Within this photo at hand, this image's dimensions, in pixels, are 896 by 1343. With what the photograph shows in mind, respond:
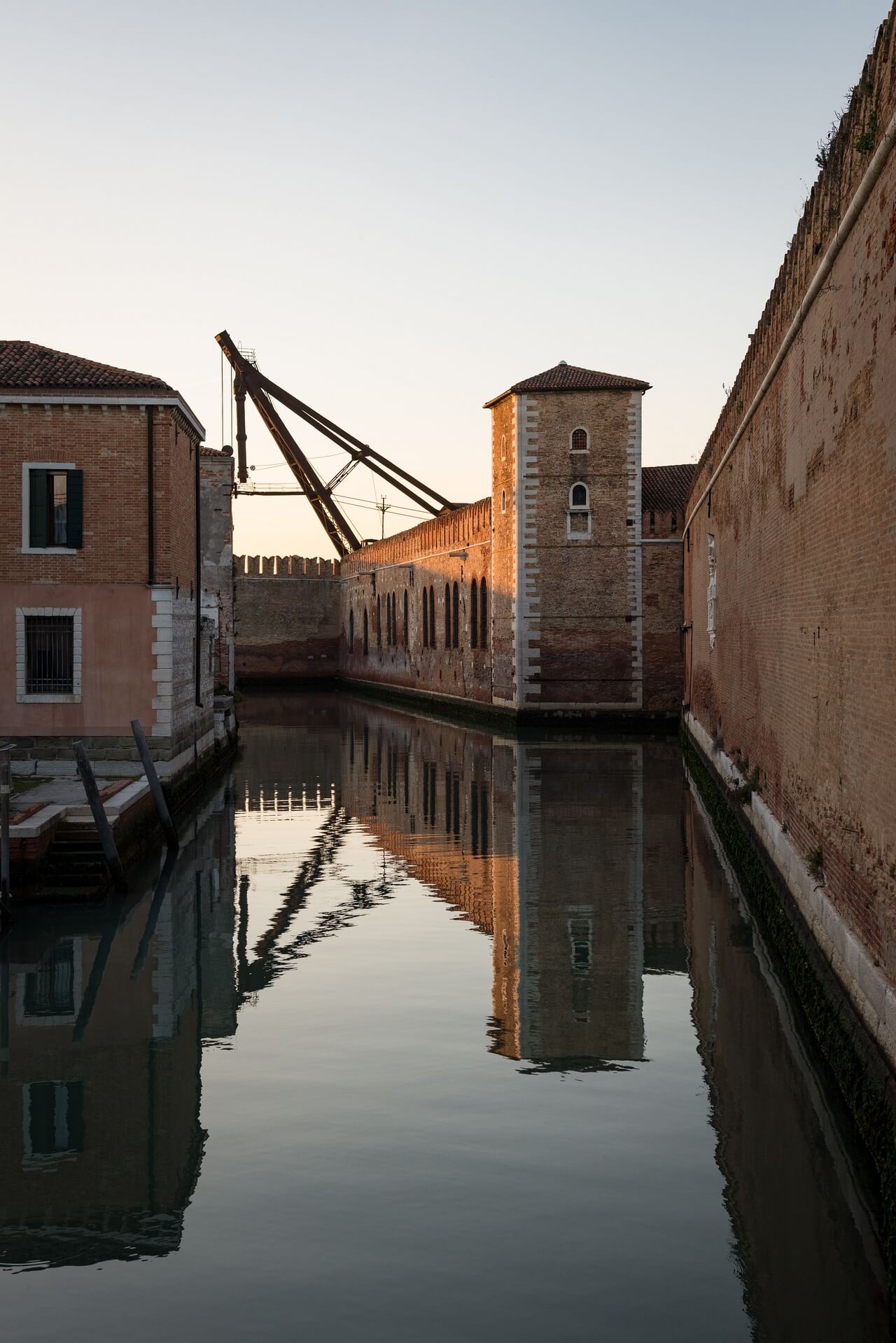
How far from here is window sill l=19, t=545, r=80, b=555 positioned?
15.4m

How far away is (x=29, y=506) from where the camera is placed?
15453 mm

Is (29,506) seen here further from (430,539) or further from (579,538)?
(430,539)

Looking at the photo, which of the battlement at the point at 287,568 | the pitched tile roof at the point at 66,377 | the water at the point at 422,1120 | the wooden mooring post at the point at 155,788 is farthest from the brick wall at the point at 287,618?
the water at the point at 422,1120

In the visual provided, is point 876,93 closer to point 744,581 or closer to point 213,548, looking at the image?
point 744,581

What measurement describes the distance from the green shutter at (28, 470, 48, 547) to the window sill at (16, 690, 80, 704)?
5.48 feet

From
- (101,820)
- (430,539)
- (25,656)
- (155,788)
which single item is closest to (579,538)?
(430,539)

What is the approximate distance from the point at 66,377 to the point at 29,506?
146cm

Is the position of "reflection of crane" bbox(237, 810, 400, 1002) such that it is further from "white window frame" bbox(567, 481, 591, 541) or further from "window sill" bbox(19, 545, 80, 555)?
"white window frame" bbox(567, 481, 591, 541)

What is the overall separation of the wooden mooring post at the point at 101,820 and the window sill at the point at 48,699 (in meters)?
4.70

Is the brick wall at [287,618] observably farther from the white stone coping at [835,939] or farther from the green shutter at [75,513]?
the white stone coping at [835,939]

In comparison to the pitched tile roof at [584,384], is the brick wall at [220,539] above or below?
below

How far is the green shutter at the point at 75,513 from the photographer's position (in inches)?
606

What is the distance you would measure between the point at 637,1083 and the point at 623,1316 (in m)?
2.26

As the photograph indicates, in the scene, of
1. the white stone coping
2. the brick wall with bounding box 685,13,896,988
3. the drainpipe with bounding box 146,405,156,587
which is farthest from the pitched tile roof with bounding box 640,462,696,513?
the white stone coping
